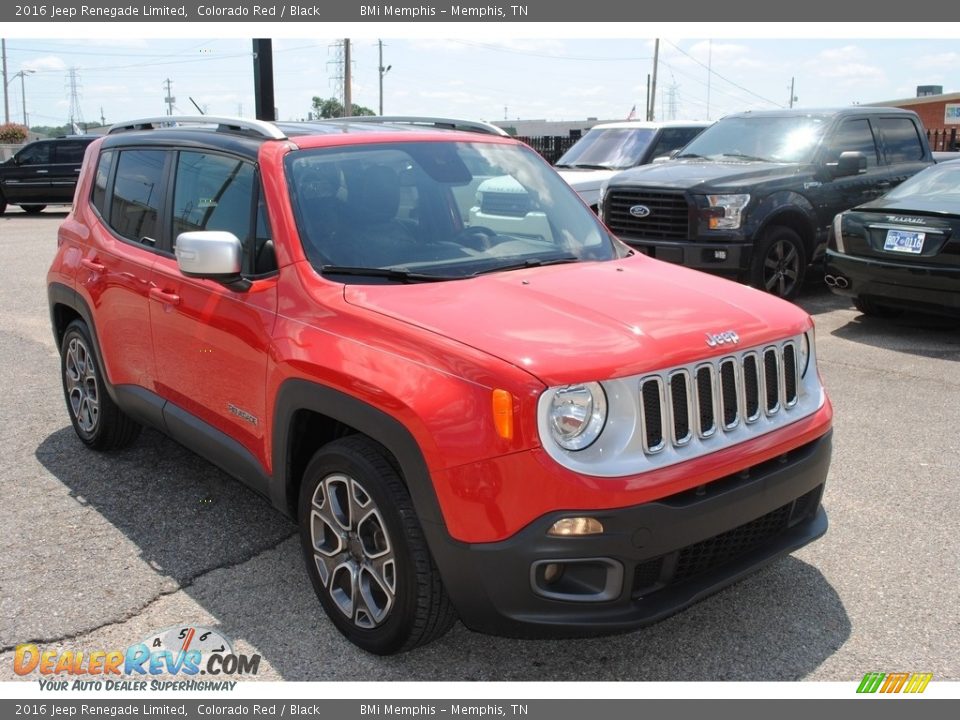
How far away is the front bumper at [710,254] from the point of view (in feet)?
29.8

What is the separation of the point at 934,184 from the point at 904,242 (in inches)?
40.6

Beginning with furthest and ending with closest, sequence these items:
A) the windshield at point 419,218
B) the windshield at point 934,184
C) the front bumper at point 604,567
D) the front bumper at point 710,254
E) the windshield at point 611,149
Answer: the windshield at point 611,149, the front bumper at point 710,254, the windshield at point 934,184, the windshield at point 419,218, the front bumper at point 604,567

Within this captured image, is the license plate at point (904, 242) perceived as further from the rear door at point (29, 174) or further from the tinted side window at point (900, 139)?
the rear door at point (29, 174)

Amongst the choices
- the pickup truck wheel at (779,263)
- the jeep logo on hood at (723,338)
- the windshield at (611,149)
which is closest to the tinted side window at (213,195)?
the jeep logo on hood at (723,338)

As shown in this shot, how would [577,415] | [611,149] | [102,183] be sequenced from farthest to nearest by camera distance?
1. [611,149]
2. [102,183]
3. [577,415]

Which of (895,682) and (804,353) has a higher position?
(804,353)

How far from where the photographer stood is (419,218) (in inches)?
158

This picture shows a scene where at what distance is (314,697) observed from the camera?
10.5 ft

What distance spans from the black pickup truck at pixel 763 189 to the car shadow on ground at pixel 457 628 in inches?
221

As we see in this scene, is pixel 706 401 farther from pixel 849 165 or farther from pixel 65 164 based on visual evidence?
pixel 65 164

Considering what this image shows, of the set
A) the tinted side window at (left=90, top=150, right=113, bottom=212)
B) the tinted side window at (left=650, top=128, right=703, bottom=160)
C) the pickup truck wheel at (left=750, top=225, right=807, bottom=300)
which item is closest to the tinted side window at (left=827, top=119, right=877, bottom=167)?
the pickup truck wheel at (left=750, top=225, right=807, bottom=300)

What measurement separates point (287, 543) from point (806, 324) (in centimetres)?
248

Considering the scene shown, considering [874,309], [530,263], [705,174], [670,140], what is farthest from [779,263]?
[530,263]

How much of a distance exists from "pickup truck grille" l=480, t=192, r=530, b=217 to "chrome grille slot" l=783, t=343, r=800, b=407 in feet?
4.60
